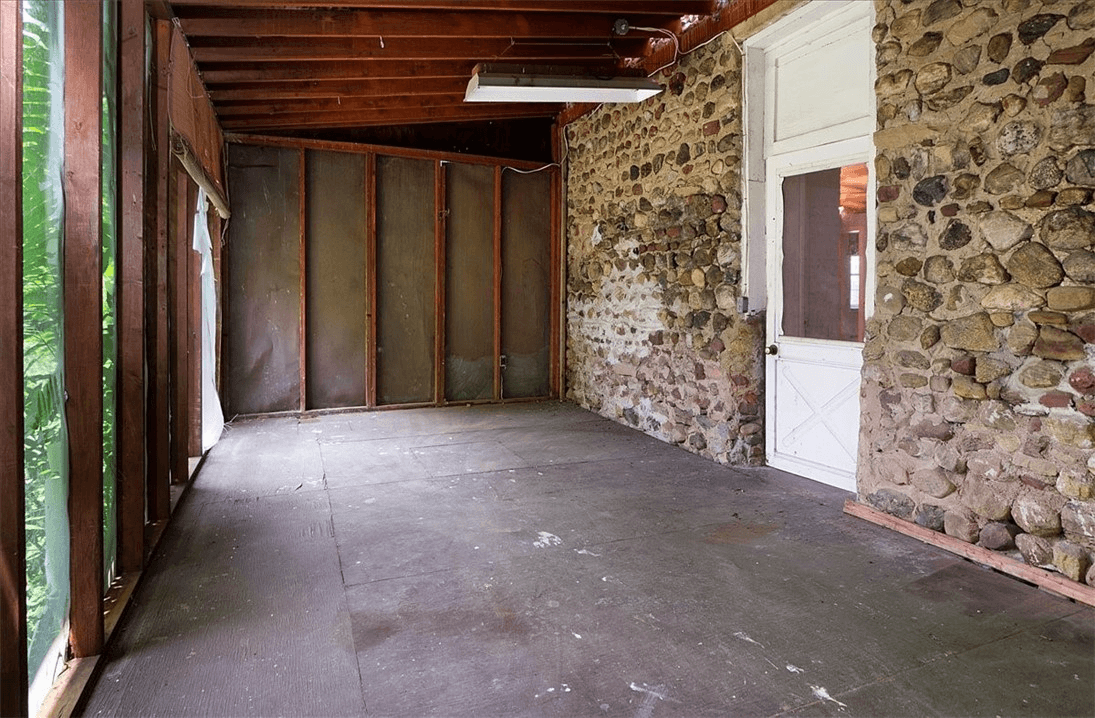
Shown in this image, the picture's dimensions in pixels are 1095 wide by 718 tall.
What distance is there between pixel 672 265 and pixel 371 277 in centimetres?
292

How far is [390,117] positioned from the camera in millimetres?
5859

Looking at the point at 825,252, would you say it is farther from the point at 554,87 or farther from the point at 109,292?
the point at 109,292

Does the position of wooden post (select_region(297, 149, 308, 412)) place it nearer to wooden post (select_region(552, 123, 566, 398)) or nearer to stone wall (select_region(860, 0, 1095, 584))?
wooden post (select_region(552, 123, 566, 398))

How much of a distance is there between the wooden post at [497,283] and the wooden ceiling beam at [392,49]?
6.04ft

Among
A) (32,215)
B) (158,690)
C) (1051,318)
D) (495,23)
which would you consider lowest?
(158,690)

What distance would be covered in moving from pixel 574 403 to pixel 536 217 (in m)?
2.00

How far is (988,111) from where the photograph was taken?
8.68 feet

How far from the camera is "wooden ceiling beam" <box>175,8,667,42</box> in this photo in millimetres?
3712

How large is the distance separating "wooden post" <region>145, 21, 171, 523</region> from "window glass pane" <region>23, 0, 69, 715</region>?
1035mm

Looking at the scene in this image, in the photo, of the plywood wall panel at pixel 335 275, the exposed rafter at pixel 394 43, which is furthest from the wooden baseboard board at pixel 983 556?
the plywood wall panel at pixel 335 275

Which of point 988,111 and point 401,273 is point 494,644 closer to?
point 988,111

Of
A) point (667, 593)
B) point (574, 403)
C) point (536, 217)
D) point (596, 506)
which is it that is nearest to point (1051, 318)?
point (667, 593)

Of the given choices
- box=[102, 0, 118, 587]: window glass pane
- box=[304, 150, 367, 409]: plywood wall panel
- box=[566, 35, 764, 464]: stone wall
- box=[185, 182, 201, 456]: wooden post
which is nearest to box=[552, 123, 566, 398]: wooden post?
box=[566, 35, 764, 464]: stone wall

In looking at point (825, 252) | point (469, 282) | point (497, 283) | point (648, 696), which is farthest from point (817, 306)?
point (469, 282)
